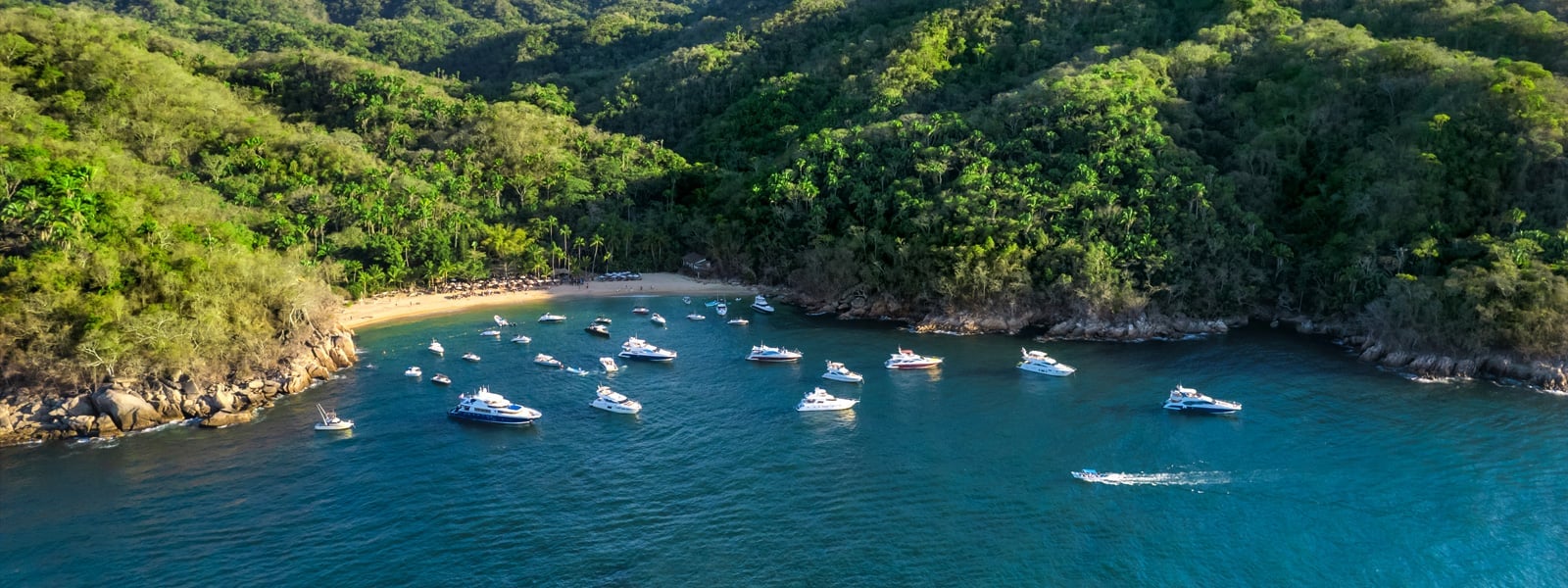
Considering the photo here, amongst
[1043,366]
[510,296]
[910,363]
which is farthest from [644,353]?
[510,296]

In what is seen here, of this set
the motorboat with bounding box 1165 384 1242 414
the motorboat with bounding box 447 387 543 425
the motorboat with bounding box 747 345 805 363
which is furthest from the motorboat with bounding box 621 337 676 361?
the motorboat with bounding box 1165 384 1242 414

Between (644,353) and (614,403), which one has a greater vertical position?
(644,353)

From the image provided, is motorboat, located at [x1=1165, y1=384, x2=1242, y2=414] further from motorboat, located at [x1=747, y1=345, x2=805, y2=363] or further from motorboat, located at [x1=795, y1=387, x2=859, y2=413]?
motorboat, located at [x1=747, y1=345, x2=805, y2=363]

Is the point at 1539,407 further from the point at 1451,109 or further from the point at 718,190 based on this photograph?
the point at 718,190

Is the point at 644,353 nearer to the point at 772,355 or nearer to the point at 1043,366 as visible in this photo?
the point at 772,355

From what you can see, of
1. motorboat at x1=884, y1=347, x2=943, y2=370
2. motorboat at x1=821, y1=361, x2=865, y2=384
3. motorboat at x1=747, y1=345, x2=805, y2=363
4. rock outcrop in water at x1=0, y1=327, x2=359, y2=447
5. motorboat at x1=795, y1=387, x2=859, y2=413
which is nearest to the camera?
rock outcrop in water at x1=0, y1=327, x2=359, y2=447

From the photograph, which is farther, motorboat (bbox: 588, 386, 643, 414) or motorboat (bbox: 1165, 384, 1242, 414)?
motorboat (bbox: 588, 386, 643, 414)

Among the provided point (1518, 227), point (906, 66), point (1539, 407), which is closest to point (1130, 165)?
point (1518, 227)
